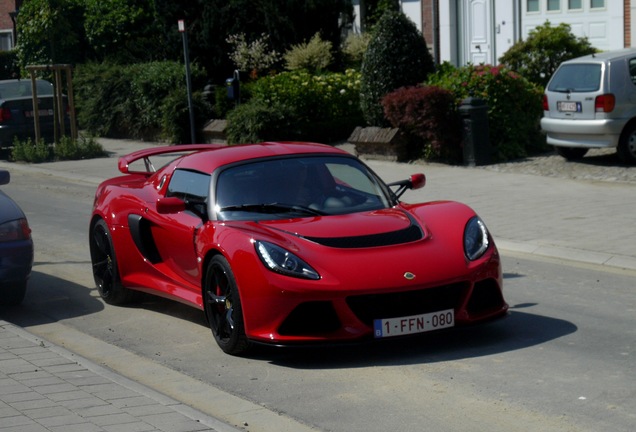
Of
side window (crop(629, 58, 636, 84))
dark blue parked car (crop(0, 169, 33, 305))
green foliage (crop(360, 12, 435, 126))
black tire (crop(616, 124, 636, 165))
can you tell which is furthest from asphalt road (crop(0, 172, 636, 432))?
green foliage (crop(360, 12, 435, 126))

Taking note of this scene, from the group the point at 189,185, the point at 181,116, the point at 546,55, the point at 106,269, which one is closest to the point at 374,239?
the point at 189,185

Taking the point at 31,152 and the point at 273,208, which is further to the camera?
the point at 31,152

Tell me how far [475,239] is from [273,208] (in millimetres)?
1430

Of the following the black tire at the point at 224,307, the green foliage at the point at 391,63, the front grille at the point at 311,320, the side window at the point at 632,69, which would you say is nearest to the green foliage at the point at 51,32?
the green foliage at the point at 391,63

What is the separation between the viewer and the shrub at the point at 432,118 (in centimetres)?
1855

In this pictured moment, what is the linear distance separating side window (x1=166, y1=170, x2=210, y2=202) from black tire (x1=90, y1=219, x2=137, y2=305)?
2.90ft

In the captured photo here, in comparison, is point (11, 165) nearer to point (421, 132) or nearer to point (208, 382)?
point (421, 132)

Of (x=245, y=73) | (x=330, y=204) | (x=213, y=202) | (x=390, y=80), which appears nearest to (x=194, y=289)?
(x=213, y=202)

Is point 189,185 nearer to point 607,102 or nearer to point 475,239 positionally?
point 475,239

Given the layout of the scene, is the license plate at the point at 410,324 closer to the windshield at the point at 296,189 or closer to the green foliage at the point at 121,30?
the windshield at the point at 296,189

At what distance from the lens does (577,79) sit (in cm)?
1747

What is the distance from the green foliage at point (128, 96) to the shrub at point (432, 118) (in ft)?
23.0

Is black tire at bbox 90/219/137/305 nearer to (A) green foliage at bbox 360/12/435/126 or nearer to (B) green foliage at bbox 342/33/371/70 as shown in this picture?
(A) green foliage at bbox 360/12/435/126

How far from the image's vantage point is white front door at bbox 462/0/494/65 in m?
28.8
